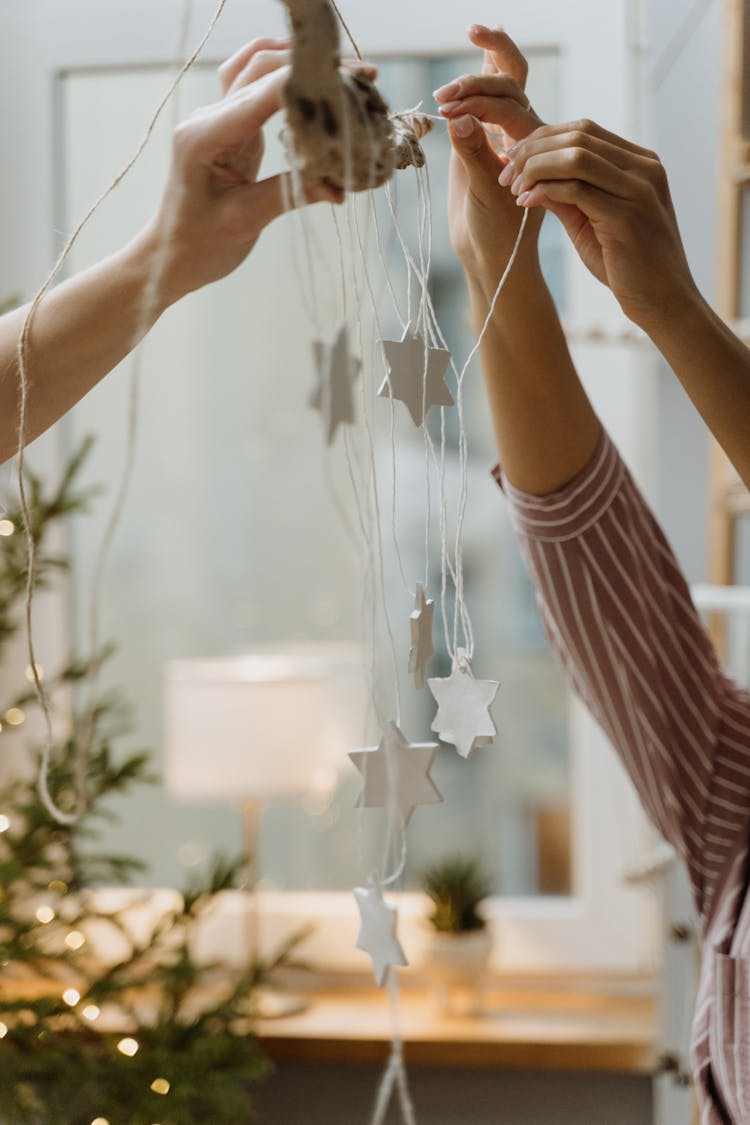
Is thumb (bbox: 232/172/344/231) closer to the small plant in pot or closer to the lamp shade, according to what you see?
the lamp shade

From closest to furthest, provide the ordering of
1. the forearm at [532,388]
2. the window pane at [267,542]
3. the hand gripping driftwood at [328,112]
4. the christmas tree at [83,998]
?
the hand gripping driftwood at [328,112]
the forearm at [532,388]
the christmas tree at [83,998]
the window pane at [267,542]

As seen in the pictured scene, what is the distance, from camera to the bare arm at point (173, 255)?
48cm

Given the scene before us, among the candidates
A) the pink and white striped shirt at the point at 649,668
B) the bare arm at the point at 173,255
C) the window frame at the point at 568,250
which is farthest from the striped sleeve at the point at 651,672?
the window frame at the point at 568,250

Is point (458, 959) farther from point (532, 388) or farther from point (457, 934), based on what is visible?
point (532, 388)

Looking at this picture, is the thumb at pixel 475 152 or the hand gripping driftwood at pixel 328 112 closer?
the hand gripping driftwood at pixel 328 112

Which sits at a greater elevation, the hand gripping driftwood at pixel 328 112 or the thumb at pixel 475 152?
the thumb at pixel 475 152

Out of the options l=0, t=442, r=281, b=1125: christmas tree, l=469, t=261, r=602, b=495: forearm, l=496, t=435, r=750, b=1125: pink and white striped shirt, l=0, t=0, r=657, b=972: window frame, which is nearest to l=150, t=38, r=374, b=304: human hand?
l=469, t=261, r=602, b=495: forearm

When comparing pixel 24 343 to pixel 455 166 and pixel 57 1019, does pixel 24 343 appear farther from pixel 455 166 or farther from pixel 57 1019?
pixel 57 1019

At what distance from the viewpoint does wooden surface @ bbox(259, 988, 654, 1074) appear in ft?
5.93

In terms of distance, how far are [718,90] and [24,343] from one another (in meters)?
1.52

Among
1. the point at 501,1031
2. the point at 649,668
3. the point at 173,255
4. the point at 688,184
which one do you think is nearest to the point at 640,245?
the point at 173,255

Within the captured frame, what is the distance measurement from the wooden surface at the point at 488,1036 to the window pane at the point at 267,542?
0.22m

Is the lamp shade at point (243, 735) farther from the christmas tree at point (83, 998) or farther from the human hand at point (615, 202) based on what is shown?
the human hand at point (615, 202)

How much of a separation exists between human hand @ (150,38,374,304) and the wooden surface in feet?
5.13
